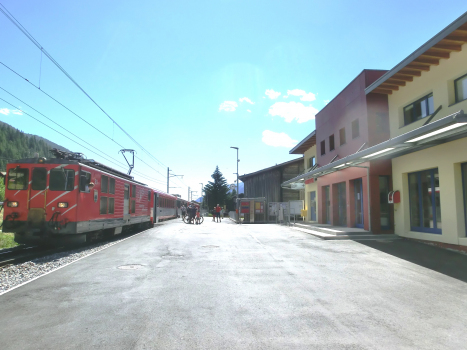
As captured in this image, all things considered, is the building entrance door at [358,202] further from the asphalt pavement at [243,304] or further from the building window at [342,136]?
the asphalt pavement at [243,304]

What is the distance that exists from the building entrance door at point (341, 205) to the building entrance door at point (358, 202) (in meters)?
1.40

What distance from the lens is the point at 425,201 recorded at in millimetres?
12547

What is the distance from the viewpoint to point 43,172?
11.5m

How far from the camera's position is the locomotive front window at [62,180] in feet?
37.4

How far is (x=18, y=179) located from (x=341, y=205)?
1566cm

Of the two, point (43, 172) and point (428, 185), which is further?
point (428, 185)

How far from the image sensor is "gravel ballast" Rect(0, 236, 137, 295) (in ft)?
23.7

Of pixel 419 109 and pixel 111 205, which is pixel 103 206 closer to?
pixel 111 205

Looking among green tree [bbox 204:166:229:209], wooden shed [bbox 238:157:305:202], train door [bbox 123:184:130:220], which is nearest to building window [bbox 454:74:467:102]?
train door [bbox 123:184:130:220]

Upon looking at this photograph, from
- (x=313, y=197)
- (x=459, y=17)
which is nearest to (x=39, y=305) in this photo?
(x=459, y=17)

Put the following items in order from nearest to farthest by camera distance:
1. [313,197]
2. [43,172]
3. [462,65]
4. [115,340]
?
[115,340]
[462,65]
[43,172]
[313,197]

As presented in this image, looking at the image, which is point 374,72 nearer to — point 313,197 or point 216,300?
point 313,197

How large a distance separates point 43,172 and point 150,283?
6987mm

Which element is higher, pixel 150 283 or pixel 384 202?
pixel 384 202
